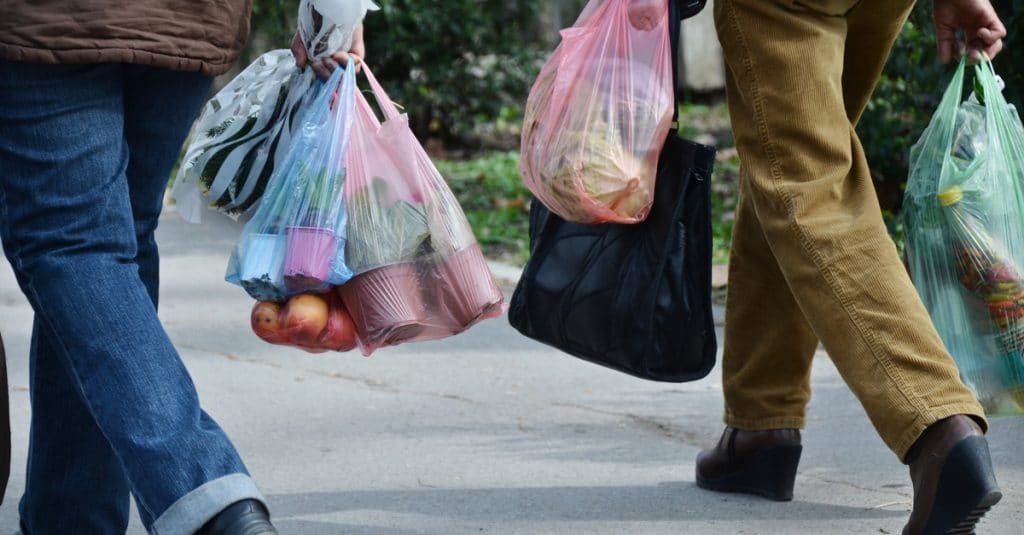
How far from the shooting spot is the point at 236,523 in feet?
6.56

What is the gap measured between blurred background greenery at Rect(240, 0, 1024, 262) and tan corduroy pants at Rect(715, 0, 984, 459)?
3.28m

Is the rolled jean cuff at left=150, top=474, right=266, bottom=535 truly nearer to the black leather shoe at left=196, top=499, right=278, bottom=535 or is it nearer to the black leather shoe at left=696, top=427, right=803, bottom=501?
the black leather shoe at left=196, top=499, right=278, bottom=535

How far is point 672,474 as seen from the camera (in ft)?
10.6

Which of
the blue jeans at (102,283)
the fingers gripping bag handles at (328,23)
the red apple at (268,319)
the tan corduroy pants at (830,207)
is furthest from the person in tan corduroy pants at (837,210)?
the blue jeans at (102,283)

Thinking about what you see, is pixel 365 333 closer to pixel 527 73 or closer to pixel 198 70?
pixel 198 70

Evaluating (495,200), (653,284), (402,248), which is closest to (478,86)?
(495,200)

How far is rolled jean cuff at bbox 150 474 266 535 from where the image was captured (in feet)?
6.53

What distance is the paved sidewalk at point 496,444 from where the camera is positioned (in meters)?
2.92

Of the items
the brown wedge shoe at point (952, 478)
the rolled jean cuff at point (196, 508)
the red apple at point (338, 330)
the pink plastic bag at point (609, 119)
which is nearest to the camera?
the rolled jean cuff at point (196, 508)

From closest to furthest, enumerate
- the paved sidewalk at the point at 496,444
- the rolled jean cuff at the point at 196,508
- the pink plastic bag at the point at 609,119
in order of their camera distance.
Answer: the rolled jean cuff at the point at 196,508 → the pink plastic bag at the point at 609,119 → the paved sidewalk at the point at 496,444

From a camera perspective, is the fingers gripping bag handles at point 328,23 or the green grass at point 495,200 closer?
A: the fingers gripping bag handles at point 328,23

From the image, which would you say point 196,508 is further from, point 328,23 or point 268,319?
point 328,23

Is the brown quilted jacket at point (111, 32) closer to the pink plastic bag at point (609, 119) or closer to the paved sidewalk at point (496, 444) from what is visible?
the paved sidewalk at point (496, 444)

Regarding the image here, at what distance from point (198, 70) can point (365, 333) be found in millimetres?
566
